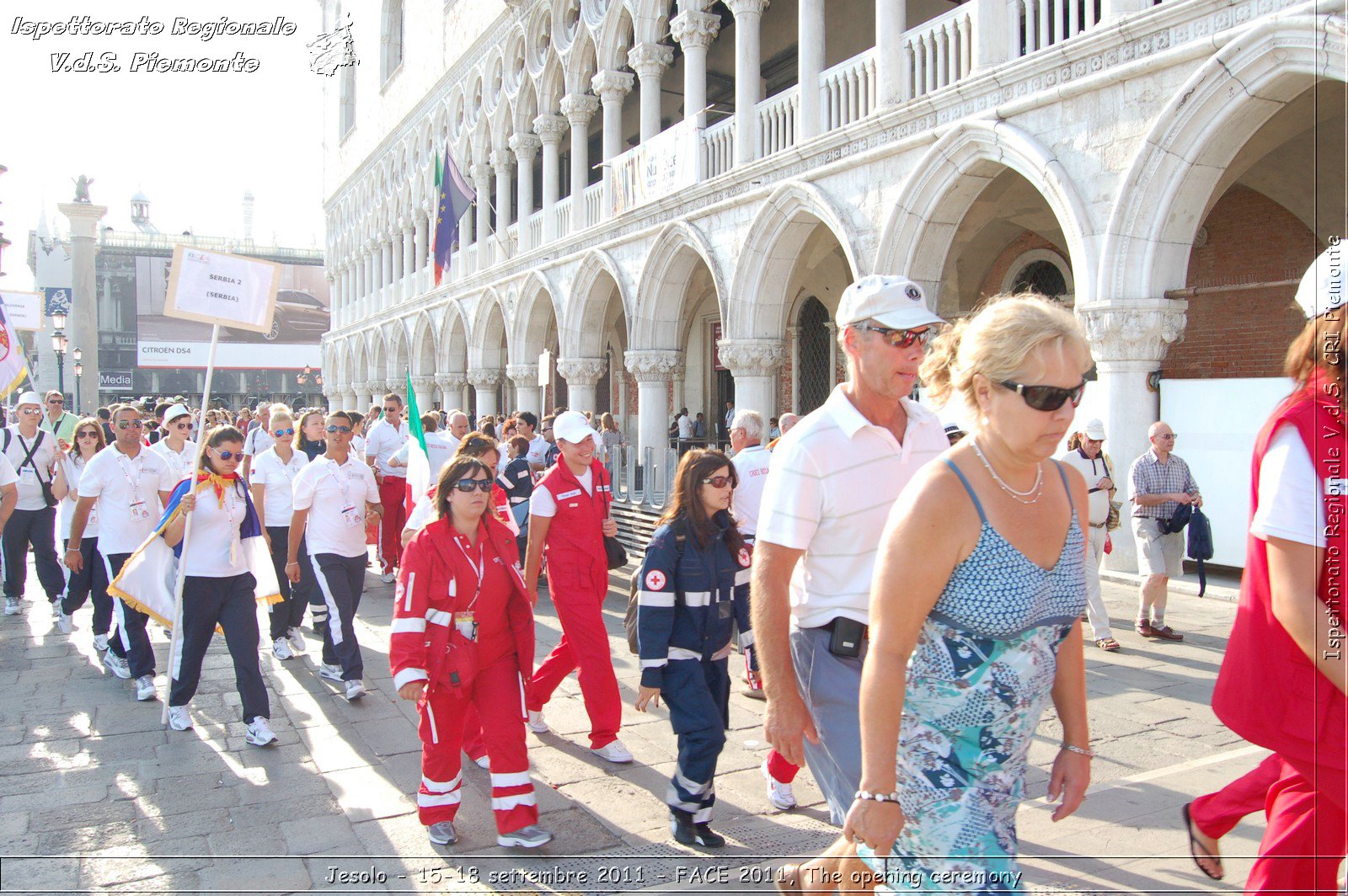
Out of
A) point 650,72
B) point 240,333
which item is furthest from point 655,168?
point 240,333

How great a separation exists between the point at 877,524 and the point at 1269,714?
3.30 ft

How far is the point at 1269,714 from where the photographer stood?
2.23 metres

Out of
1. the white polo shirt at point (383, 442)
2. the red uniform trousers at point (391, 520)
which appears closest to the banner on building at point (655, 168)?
the white polo shirt at point (383, 442)

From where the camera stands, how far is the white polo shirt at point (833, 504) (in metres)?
2.48

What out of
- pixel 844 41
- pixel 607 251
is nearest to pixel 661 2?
pixel 844 41

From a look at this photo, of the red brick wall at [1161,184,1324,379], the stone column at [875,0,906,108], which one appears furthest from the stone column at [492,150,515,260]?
the red brick wall at [1161,184,1324,379]

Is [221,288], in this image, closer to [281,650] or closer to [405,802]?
[281,650]

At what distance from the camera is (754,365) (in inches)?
534

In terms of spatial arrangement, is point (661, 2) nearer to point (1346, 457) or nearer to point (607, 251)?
point (607, 251)

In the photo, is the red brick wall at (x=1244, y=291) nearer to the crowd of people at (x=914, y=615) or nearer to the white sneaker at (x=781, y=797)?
the white sneaker at (x=781, y=797)

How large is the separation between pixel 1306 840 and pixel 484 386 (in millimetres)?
23355

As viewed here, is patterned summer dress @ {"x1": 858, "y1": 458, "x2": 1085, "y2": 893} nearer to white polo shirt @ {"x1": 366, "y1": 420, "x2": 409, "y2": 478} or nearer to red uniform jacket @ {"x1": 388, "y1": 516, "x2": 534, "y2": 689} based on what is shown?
red uniform jacket @ {"x1": 388, "y1": 516, "x2": 534, "y2": 689}

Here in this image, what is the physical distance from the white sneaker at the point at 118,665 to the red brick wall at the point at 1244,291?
11.1m

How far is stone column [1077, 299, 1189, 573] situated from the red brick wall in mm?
3016
